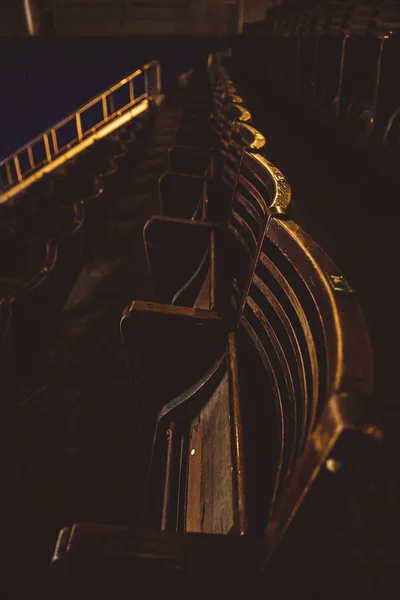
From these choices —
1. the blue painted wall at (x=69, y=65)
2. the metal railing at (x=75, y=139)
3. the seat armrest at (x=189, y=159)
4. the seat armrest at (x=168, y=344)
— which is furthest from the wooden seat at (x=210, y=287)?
the blue painted wall at (x=69, y=65)

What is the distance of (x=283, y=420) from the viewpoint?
617 mm

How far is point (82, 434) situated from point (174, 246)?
620 mm

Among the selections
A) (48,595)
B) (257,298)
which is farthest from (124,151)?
(48,595)

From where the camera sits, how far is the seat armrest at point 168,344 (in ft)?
2.81

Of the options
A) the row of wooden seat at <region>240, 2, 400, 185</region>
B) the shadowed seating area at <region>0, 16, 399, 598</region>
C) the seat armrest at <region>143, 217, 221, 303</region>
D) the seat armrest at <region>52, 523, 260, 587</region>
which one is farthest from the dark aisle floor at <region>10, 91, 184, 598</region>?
the row of wooden seat at <region>240, 2, 400, 185</region>

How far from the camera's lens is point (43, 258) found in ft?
7.33

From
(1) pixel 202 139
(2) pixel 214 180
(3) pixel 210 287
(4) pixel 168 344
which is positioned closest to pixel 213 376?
(4) pixel 168 344

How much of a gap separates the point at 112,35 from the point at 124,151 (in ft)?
24.9

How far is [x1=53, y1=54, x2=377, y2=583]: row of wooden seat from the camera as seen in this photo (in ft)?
1.33

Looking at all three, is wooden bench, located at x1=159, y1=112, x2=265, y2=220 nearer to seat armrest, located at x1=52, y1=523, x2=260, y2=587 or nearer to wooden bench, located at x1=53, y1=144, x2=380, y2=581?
Result: wooden bench, located at x1=53, y1=144, x2=380, y2=581

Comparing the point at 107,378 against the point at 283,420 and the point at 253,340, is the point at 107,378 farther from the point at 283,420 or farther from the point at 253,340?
the point at 283,420

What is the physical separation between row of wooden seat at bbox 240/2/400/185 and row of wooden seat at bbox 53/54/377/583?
1052 millimetres

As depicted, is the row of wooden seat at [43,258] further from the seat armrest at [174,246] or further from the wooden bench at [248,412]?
the wooden bench at [248,412]

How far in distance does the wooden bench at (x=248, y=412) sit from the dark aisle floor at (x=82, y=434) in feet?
0.47
